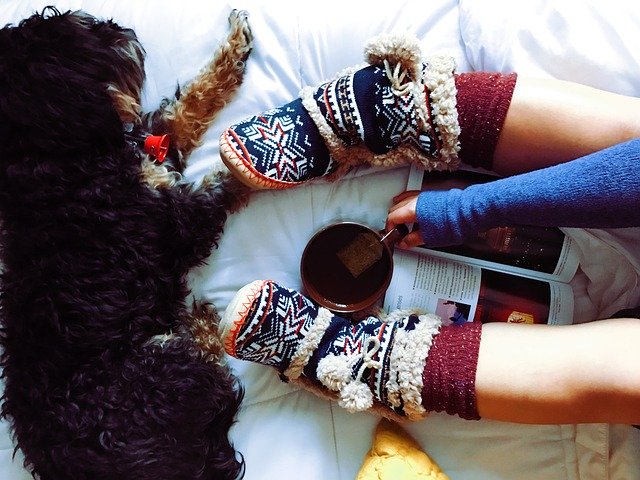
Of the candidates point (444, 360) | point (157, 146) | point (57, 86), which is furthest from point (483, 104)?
point (57, 86)

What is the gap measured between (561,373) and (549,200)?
268 mm

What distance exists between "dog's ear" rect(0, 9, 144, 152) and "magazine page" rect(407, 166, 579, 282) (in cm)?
55

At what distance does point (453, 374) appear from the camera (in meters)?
1.07

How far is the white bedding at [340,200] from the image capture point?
45.9 inches

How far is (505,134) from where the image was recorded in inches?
43.4

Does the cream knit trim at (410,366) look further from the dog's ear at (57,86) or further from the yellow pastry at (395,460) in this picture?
the dog's ear at (57,86)

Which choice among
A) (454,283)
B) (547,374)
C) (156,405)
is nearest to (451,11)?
(454,283)

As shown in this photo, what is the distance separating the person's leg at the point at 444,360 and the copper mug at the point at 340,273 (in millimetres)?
35

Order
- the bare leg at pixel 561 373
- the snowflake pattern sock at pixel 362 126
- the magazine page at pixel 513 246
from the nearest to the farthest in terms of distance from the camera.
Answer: the bare leg at pixel 561 373 → the snowflake pattern sock at pixel 362 126 → the magazine page at pixel 513 246

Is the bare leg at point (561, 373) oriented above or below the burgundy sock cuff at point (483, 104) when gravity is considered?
below

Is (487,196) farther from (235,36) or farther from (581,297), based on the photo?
(235,36)

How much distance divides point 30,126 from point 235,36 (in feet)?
1.27

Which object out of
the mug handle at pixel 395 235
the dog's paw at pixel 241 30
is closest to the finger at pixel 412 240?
the mug handle at pixel 395 235

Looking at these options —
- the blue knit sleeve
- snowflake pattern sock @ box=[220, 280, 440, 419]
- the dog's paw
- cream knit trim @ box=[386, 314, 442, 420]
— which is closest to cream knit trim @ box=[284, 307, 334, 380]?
snowflake pattern sock @ box=[220, 280, 440, 419]
